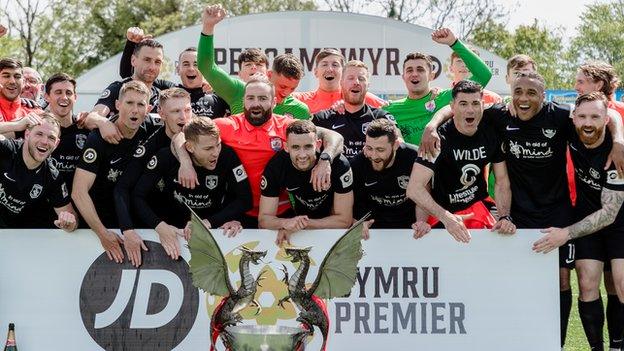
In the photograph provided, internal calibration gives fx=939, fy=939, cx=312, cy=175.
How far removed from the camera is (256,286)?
622 cm

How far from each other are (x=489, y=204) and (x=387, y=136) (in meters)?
1.53

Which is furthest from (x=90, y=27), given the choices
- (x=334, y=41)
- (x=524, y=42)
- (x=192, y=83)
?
(x=192, y=83)

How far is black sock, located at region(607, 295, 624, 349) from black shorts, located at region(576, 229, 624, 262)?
423 mm

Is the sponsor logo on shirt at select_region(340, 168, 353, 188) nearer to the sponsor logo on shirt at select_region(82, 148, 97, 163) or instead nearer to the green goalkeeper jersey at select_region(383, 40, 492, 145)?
the green goalkeeper jersey at select_region(383, 40, 492, 145)

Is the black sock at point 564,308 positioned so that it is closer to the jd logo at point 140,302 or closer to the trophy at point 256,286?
the trophy at point 256,286

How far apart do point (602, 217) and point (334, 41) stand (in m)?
13.7

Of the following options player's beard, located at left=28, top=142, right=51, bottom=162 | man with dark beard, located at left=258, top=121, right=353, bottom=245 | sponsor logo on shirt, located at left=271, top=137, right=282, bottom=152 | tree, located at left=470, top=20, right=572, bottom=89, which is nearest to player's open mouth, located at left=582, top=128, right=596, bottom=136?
man with dark beard, located at left=258, top=121, right=353, bottom=245

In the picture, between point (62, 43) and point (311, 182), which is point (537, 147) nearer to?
point (311, 182)

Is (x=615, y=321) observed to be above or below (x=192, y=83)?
below

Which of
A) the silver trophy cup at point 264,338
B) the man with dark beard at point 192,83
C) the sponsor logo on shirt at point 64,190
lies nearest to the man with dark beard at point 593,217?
the silver trophy cup at point 264,338

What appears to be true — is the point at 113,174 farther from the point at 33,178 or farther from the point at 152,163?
the point at 33,178

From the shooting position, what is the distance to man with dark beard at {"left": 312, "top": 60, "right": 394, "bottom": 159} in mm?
7199

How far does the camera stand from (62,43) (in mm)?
45281

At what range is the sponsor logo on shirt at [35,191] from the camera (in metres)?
6.48
